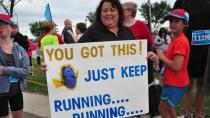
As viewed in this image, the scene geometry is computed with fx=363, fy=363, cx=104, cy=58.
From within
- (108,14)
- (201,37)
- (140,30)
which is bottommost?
(201,37)

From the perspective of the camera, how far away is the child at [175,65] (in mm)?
4020

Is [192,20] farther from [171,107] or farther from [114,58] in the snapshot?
[114,58]

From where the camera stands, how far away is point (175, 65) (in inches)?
158

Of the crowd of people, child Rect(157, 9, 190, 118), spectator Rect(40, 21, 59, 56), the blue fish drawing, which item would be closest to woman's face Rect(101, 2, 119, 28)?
the crowd of people

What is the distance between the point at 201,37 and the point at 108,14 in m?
1.82

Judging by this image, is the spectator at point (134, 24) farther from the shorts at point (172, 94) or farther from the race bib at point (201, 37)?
the shorts at point (172, 94)

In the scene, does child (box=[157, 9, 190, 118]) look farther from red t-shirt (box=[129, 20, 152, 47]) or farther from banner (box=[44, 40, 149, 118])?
red t-shirt (box=[129, 20, 152, 47])

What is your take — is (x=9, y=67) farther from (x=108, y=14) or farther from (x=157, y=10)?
(x=157, y=10)

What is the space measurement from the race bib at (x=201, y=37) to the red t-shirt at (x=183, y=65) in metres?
0.76

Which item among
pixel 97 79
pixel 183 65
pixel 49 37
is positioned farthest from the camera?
pixel 49 37

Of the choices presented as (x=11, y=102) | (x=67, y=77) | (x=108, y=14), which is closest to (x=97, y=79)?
(x=67, y=77)

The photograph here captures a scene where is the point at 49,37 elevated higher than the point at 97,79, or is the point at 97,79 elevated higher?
the point at 49,37

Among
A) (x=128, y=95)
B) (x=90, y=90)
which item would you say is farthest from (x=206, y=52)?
(x=90, y=90)

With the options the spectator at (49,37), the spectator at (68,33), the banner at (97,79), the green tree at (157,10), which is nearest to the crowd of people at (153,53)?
the banner at (97,79)
